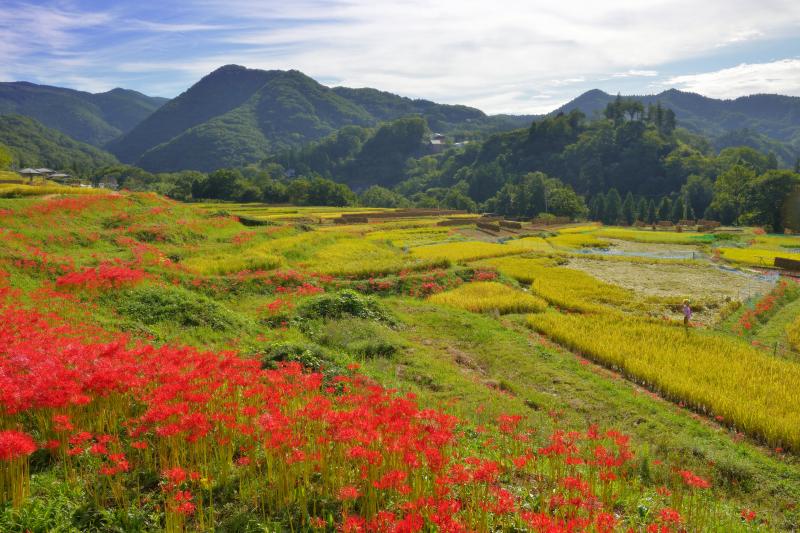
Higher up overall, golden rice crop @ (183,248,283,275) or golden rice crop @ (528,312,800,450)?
golden rice crop @ (183,248,283,275)

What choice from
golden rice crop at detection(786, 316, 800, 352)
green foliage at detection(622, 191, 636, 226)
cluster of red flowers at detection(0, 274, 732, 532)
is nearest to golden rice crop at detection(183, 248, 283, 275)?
cluster of red flowers at detection(0, 274, 732, 532)

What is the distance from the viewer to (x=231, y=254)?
91.1 feet

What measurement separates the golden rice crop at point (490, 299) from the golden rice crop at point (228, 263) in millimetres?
8882

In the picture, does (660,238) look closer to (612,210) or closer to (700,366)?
(700,366)

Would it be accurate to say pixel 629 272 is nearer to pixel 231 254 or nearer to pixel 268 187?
pixel 231 254

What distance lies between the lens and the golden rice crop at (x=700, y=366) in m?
10.2

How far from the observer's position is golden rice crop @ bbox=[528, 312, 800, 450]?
10.2 metres

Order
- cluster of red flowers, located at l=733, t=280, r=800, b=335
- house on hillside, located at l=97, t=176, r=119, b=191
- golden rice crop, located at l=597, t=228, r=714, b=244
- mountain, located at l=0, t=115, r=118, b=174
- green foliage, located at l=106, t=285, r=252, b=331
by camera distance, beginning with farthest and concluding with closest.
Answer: mountain, located at l=0, t=115, r=118, b=174 → house on hillside, located at l=97, t=176, r=119, b=191 → golden rice crop, located at l=597, t=228, r=714, b=244 → cluster of red flowers, located at l=733, t=280, r=800, b=335 → green foliage, located at l=106, t=285, r=252, b=331

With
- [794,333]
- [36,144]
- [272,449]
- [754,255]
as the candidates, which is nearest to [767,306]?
[794,333]

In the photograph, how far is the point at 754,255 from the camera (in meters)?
37.9

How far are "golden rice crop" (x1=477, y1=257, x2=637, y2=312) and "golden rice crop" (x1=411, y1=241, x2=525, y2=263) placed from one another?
115 inches

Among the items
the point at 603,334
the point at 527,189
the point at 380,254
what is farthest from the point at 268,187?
the point at 603,334

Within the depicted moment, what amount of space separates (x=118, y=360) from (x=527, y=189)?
9678cm

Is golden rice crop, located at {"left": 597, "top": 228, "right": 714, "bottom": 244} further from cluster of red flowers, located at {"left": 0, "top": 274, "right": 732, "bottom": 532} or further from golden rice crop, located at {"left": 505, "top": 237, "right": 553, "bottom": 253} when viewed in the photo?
cluster of red flowers, located at {"left": 0, "top": 274, "right": 732, "bottom": 532}
